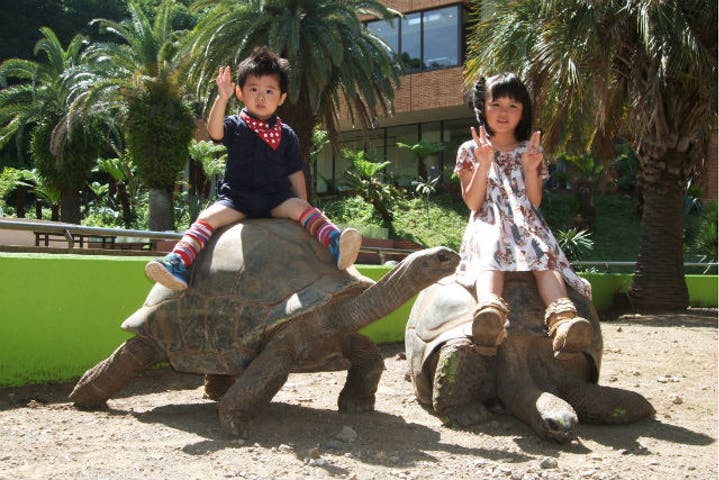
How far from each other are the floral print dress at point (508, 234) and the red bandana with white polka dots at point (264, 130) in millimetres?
1139

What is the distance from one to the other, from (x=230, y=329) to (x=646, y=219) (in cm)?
959

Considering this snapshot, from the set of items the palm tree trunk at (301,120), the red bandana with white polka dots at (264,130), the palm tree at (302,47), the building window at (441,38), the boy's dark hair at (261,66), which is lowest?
the red bandana with white polka dots at (264,130)

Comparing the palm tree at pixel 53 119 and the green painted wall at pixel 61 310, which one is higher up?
the palm tree at pixel 53 119

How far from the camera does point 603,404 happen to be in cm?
370

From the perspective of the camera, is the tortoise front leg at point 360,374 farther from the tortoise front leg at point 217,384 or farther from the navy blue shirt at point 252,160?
the navy blue shirt at point 252,160

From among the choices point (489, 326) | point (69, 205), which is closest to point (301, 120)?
point (489, 326)

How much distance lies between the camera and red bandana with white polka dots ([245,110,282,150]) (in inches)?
161

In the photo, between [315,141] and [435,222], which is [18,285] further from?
[315,141]

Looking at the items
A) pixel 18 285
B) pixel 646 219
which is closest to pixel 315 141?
pixel 646 219

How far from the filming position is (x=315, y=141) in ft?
83.8

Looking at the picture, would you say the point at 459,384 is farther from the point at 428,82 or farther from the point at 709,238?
the point at 428,82

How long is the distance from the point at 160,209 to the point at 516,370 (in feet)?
59.8

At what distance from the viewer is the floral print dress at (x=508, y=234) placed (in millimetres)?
3938

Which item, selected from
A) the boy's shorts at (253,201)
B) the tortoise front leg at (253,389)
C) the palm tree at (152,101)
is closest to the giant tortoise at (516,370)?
the tortoise front leg at (253,389)
